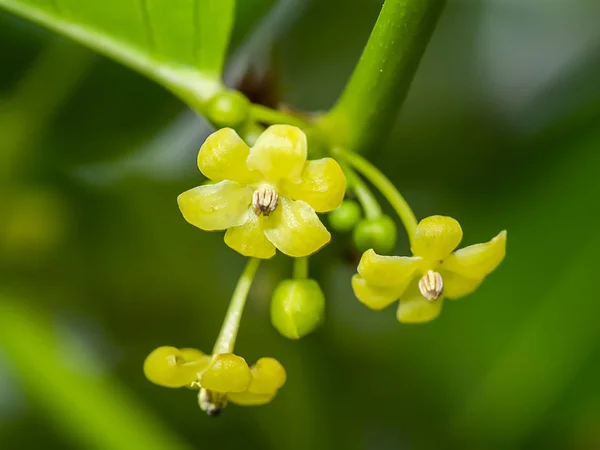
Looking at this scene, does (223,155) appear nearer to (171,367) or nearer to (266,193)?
(266,193)

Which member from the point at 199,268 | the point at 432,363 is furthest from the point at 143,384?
the point at 432,363

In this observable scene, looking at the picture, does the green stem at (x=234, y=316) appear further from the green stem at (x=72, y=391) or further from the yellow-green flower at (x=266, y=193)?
the green stem at (x=72, y=391)

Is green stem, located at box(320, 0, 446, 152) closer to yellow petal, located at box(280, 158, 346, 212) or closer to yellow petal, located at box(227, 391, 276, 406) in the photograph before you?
yellow petal, located at box(280, 158, 346, 212)

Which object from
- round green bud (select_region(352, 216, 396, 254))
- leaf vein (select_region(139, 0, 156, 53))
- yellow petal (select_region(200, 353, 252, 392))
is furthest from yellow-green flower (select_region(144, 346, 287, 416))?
leaf vein (select_region(139, 0, 156, 53))

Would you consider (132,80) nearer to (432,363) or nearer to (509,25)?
(432,363)

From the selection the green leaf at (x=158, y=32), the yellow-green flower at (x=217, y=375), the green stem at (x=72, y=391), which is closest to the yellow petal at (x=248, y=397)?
the yellow-green flower at (x=217, y=375)

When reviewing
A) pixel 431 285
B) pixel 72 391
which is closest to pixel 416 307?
pixel 431 285
